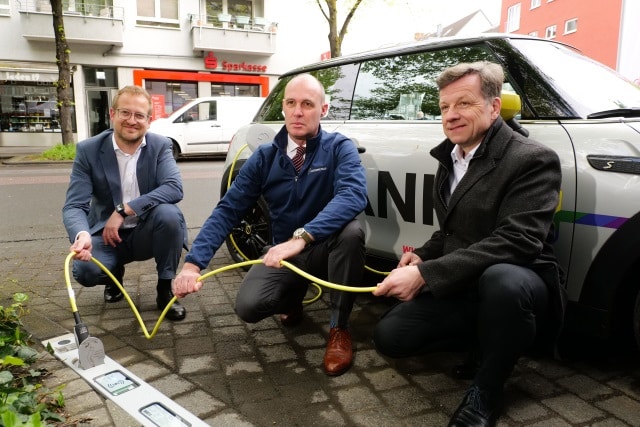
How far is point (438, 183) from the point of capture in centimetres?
258

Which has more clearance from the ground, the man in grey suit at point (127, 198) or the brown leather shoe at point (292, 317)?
the man in grey suit at point (127, 198)

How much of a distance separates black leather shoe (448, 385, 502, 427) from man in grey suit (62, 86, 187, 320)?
1.95 meters

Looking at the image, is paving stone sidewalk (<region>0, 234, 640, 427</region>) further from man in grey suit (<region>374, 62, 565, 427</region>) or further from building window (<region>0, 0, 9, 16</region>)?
building window (<region>0, 0, 9, 16</region>)

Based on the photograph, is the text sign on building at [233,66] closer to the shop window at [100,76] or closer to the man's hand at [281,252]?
the shop window at [100,76]

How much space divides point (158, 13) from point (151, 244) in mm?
22498

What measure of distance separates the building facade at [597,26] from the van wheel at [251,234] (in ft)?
84.1

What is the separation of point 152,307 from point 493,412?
2.42 metres

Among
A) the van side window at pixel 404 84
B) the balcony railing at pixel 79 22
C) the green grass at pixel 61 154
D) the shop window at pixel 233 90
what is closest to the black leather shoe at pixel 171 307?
the van side window at pixel 404 84

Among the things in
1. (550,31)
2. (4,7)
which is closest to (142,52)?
(4,7)

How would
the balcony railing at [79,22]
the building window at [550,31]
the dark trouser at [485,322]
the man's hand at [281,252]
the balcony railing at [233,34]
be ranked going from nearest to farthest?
the dark trouser at [485,322], the man's hand at [281,252], the balcony railing at [79,22], the balcony railing at [233,34], the building window at [550,31]

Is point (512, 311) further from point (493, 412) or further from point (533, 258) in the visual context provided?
point (493, 412)

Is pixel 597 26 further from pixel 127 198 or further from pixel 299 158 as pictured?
pixel 127 198

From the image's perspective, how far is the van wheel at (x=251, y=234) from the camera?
424 centimetres

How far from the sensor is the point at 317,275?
2.96 m
